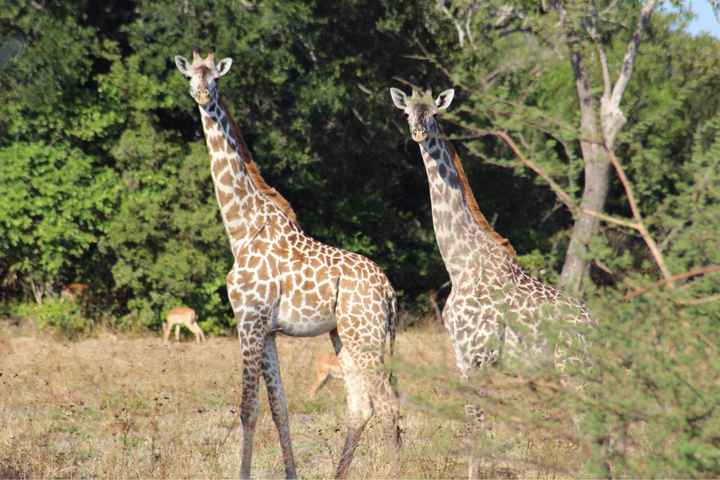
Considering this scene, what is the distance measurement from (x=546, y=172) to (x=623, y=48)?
19232mm

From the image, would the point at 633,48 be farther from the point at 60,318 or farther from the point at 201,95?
the point at 201,95

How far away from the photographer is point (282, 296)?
7910 mm

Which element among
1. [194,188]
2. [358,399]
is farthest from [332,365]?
[194,188]

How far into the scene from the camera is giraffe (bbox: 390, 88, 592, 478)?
7660mm

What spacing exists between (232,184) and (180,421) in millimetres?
2367

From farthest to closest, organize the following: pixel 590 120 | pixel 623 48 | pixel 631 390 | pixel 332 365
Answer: pixel 623 48 < pixel 590 120 < pixel 332 365 < pixel 631 390

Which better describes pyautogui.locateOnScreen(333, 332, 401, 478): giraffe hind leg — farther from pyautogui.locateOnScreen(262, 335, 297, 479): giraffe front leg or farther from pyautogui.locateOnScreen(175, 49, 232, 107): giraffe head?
pyautogui.locateOnScreen(175, 49, 232, 107): giraffe head

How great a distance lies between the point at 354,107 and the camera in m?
16.8

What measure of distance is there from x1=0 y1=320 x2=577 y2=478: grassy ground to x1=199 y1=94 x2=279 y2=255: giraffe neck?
1435mm

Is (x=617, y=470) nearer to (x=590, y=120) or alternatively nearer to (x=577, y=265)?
(x=577, y=265)

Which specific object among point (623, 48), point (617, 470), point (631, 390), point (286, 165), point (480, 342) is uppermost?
point (623, 48)

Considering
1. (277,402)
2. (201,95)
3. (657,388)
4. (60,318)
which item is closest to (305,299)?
(277,402)

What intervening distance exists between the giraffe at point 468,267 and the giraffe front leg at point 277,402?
124 cm

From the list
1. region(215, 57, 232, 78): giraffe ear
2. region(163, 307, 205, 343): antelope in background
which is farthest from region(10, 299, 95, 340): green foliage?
region(215, 57, 232, 78): giraffe ear
